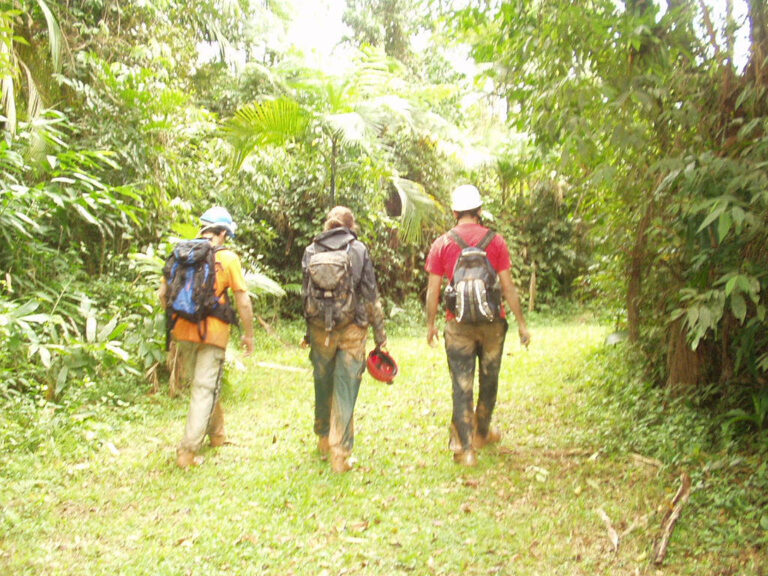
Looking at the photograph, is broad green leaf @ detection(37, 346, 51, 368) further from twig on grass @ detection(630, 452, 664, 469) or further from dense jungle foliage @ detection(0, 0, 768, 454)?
twig on grass @ detection(630, 452, 664, 469)

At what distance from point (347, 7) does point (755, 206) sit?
49.9ft

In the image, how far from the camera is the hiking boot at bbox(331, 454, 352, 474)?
5.00 meters

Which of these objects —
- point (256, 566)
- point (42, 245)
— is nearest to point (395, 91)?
point (42, 245)

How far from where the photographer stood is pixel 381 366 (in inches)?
209

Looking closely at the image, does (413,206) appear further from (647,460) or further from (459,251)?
(647,460)

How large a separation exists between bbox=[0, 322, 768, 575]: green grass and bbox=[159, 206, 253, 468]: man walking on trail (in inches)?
10.3

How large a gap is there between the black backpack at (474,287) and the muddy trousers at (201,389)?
1.86 metres

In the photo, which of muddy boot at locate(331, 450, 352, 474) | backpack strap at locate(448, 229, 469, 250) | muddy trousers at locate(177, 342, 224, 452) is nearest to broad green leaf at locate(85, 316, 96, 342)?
muddy trousers at locate(177, 342, 224, 452)

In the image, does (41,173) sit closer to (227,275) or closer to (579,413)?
(227,275)

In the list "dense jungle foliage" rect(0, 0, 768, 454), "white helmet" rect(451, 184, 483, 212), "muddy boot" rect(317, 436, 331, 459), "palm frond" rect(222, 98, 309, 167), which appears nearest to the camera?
"dense jungle foliage" rect(0, 0, 768, 454)

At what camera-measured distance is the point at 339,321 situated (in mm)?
4891

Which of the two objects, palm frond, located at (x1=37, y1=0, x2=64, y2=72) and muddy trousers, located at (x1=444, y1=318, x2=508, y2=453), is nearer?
muddy trousers, located at (x1=444, y1=318, x2=508, y2=453)

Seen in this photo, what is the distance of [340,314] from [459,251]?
1023mm

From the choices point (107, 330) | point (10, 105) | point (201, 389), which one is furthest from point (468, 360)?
point (10, 105)
